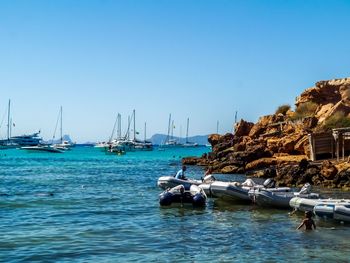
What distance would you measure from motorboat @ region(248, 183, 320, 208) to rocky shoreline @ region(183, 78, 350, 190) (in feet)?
27.3

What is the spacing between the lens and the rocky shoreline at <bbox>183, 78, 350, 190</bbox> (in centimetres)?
3747

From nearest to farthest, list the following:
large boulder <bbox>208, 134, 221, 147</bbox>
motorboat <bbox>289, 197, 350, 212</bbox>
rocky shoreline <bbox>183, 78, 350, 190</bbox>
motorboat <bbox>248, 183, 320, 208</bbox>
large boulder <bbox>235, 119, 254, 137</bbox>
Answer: motorboat <bbox>289, 197, 350, 212</bbox> → motorboat <bbox>248, 183, 320, 208</bbox> → rocky shoreline <bbox>183, 78, 350, 190</bbox> → large boulder <bbox>235, 119, 254, 137</bbox> → large boulder <bbox>208, 134, 221, 147</bbox>

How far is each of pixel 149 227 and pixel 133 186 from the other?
1934 centimetres

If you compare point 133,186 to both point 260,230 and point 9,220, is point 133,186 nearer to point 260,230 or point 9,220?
point 9,220

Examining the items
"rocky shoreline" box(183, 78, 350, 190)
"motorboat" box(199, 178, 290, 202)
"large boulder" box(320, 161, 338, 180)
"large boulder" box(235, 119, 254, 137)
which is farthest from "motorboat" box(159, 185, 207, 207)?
"large boulder" box(235, 119, 254, 137)

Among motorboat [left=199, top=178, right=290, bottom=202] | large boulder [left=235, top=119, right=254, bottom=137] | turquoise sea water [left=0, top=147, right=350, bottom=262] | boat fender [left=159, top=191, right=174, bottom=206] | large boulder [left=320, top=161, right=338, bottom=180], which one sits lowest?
turquoise sea water [left=0, top=147, right=350, bottom=262]

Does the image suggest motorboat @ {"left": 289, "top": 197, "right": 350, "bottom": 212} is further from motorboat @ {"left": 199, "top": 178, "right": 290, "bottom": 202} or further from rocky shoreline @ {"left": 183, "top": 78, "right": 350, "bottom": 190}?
rocky shoreline @ {"left": 183, "top": 78, "right": 350, "bottom": 190}

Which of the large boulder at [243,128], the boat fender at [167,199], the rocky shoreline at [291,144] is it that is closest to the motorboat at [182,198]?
the boat fender at [167,199]

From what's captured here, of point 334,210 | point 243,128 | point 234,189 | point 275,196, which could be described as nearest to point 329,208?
point 334,210

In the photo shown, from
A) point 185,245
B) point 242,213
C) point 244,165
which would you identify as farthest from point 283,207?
point 244,165

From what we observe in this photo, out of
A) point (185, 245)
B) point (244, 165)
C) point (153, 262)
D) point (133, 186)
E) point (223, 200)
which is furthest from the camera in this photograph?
point (244, 165)

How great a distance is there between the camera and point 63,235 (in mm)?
19312

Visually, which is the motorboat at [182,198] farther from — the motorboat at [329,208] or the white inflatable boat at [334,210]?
the white inflatable boat at [334,210]

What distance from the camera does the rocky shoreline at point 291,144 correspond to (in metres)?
37.5
